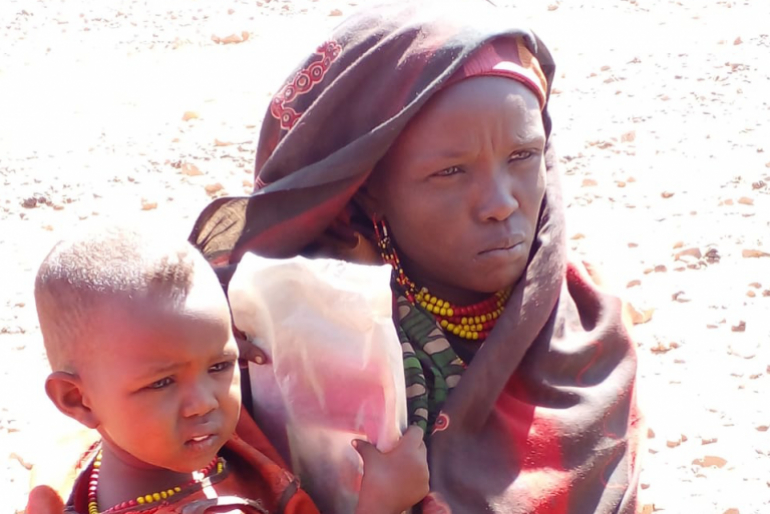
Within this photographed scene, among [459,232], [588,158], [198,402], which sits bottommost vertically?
[588,158]

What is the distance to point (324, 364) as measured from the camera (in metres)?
2.59

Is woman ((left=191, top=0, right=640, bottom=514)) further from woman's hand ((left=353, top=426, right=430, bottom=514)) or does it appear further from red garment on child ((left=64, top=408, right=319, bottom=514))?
red garment on child ((left=64, top=408, right=319, bottom=514))

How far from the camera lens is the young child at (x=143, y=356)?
2158mm

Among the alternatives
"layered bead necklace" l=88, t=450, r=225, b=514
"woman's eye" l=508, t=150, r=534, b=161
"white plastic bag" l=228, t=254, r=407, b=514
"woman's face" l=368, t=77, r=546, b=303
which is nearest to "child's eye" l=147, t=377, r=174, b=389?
"layered bead necklace" l=88, t=450, r=225, b=514

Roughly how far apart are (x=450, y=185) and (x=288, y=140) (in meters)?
0.45

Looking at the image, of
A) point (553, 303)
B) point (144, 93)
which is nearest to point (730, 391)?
point (553, 303)

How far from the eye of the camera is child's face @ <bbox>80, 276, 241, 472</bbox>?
215 centimetres

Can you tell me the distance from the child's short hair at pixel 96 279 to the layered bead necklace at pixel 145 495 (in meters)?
0.32

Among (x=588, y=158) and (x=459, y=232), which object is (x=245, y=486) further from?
(x=588, y=158)

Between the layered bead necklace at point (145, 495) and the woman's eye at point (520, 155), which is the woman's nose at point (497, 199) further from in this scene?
the layered bead necklace at point (145, 495)

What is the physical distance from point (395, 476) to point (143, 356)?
63 cm

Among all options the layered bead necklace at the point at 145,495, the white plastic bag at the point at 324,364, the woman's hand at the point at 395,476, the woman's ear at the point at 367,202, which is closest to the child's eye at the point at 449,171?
the woman's ear at the point at 367,202

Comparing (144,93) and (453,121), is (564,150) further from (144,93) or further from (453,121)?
(453,121)

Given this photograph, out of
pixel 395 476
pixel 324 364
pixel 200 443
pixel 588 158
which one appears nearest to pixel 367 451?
pixel 395 476
